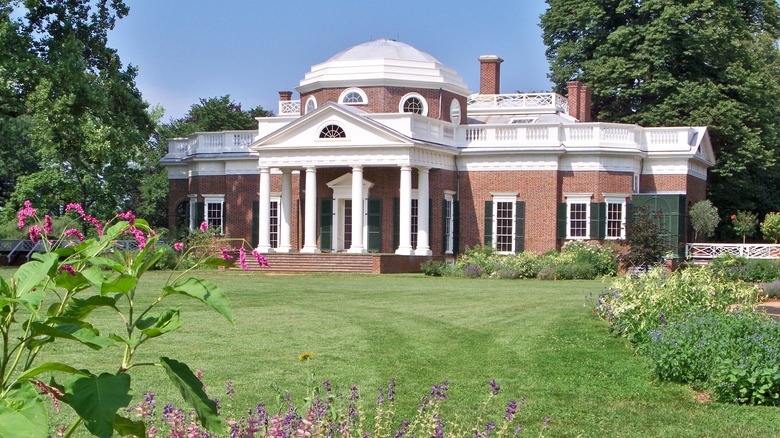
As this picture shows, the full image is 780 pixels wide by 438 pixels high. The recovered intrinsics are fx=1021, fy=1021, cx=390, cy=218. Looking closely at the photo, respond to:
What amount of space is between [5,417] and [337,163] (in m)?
32.6

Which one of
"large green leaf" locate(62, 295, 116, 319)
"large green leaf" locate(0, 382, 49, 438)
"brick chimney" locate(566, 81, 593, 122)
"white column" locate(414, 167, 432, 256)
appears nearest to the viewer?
"large green leaf" locate(0, 382, 49, 438)

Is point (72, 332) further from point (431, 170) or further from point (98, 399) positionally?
point (431, 170)

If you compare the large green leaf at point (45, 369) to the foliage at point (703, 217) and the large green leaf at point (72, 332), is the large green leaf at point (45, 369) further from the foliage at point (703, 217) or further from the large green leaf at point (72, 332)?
the foliage at point (703, 217)

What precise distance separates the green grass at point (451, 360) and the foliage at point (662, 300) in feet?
1.15

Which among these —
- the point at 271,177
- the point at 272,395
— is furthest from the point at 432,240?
the point at 272,395

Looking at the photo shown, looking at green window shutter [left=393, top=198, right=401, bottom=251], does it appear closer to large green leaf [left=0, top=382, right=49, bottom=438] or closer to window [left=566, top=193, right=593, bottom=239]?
window [left=566, top=193, right=593, bottom=239]

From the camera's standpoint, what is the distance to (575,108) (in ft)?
138

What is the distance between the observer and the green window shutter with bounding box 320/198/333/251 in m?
37.7

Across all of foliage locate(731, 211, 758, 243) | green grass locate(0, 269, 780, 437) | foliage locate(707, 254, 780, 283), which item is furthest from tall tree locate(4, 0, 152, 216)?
foliage locate(731, 211, 758, 243)

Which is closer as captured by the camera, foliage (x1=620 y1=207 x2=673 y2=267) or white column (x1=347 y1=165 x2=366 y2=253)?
foliage (x1=620 y1=207 x2=673 y2=267)

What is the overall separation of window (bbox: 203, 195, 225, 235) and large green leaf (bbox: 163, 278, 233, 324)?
37.5 meters

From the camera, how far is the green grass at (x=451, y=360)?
912cm

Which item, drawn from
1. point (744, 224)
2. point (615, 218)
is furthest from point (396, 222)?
point (744, 224)

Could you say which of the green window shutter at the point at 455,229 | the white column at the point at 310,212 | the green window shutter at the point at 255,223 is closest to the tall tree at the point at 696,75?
the green window shutter at the point at 455,229
